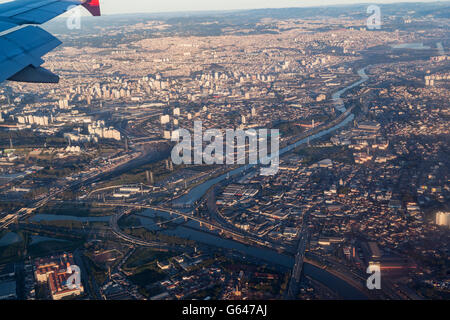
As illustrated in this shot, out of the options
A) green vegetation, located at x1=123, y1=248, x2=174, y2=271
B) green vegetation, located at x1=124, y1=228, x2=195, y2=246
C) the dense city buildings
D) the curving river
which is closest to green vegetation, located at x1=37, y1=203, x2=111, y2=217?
the dense city buildings

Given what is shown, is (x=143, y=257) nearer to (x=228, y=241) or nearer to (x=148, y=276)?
(x=148, y=276)

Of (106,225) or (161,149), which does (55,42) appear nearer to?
(106,225)

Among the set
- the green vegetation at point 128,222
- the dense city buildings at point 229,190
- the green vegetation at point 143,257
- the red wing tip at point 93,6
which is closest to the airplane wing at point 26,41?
the red wing tip at point 93,6

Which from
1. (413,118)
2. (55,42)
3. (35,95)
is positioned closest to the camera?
(55,42)

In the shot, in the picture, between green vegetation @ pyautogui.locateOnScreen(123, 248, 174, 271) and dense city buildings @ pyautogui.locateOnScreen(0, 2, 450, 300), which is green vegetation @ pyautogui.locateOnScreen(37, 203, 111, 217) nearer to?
dense city buildings @ pyautogui.locateOnScreen(0, 2, 450, 300)

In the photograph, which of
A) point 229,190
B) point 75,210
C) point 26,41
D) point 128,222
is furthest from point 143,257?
point 26,41

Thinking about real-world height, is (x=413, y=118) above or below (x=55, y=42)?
below

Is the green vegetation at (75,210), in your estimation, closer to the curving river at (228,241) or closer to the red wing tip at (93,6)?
the curving river at (228,241)

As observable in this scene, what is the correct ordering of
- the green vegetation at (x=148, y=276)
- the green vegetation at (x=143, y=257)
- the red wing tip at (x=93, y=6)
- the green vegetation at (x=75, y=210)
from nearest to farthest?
the red wing tip at (x=93, y=6) → the green vegetation at (x=148, y=276) → the green vegetation at (x=143, y=257) → the green vegetation at (x=75, y=210)
